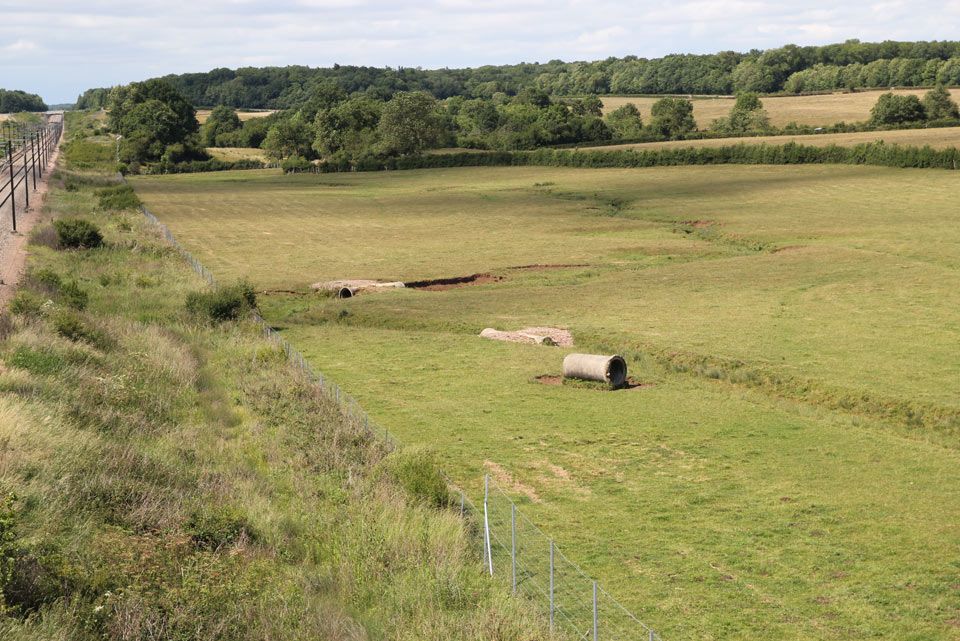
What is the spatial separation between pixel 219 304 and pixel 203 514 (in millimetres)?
25545

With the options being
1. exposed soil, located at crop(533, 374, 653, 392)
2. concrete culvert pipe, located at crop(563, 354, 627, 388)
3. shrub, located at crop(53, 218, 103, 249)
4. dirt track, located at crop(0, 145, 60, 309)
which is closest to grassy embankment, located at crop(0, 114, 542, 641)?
exposed soil, located at crop(533, 374, 653, 392)

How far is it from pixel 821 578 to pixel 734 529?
2769mm

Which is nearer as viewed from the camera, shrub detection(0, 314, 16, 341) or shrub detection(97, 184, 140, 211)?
shrub detection(0, 314, 16, 341)

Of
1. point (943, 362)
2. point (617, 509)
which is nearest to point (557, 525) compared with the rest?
point (617, 509)

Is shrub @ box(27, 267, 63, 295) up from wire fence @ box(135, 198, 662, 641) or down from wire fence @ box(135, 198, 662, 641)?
up

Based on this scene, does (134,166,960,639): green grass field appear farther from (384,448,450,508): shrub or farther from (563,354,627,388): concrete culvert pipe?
(384,448,450,508): shrub

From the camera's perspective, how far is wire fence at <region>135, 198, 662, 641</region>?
1761cm

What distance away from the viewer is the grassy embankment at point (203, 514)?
1578 cm

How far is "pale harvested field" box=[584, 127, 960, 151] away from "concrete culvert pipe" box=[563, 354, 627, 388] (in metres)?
94.8

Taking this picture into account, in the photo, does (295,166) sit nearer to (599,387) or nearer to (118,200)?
(118,200)

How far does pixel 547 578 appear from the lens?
19.8 m

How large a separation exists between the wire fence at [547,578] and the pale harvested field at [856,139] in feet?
353

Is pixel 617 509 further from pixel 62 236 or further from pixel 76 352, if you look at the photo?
pixel 62 236

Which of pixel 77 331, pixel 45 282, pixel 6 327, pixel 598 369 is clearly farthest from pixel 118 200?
pixel 598 369
